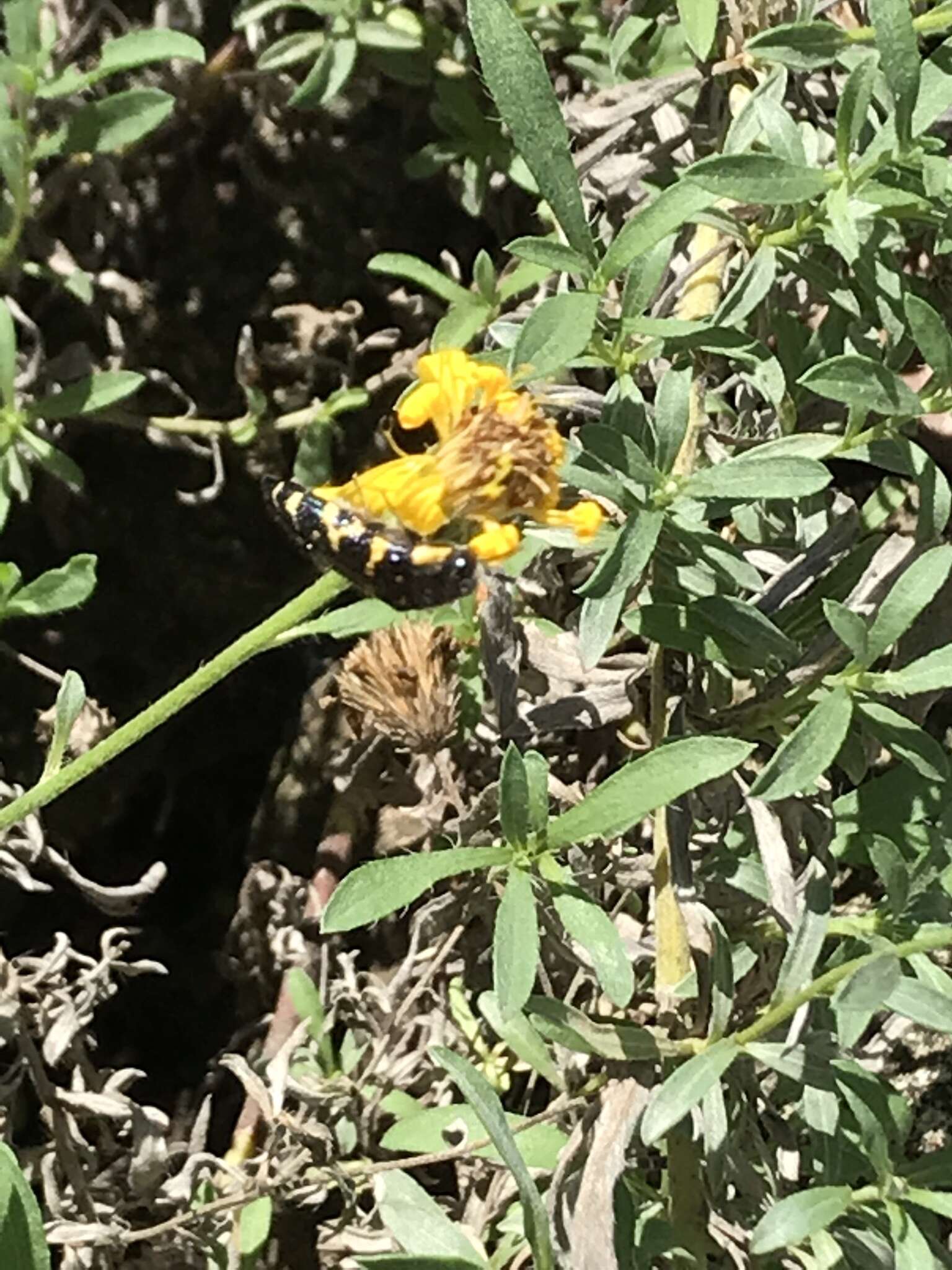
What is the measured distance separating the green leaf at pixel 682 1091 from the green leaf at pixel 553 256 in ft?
2.27

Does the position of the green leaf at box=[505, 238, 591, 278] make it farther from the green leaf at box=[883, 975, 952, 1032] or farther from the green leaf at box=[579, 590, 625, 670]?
the green leaf at box=[883, 975, 952, 1032]

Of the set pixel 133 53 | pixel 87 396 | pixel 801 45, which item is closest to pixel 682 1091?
pixel 801 45

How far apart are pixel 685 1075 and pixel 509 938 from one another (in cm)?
22

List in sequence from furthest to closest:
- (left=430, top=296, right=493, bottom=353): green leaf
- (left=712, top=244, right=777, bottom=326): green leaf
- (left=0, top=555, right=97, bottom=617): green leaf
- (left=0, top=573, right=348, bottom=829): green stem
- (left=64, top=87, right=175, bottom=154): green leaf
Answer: (left=430, top=296, right=493, bottom=353): green leaf < (left=64, top=87, right=175, bottom=154): green leaf < (left=0, top=555, right=97, bottom=617): green leaf < (left=712, top=244, right=777, bottom=326): green leaf < (left=0, top=573, right=348, bottom=829): green stem

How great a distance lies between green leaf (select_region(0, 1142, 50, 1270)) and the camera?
127cm

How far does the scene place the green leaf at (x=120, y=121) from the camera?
5.97 ft

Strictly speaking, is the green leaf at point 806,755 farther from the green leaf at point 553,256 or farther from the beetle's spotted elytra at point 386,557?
the green leaf at point 553,256

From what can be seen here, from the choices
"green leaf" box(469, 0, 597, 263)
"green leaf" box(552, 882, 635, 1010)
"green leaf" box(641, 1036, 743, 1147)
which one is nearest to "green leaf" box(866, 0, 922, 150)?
"green leaf" box(469, 0, 597, 263)

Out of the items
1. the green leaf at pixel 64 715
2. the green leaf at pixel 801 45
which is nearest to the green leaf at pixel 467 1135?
the green leaf at pixel 64 715

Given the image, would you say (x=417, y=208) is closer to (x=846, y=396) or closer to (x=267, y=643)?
(x=846, y=396)

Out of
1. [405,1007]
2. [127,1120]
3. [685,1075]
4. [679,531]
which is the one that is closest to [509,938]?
[685,1075]

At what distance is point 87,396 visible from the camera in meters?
1.91

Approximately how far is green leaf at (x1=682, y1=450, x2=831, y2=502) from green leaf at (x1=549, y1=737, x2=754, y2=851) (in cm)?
21

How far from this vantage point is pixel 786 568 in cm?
152
